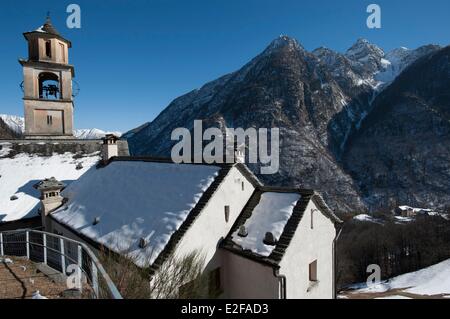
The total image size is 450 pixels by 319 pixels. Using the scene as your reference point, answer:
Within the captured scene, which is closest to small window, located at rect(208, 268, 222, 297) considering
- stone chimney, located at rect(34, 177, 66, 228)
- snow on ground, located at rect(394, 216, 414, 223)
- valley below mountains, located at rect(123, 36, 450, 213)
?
stone chimney, located at rect(34, 177, 66, 228)

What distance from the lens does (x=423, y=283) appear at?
43188mm

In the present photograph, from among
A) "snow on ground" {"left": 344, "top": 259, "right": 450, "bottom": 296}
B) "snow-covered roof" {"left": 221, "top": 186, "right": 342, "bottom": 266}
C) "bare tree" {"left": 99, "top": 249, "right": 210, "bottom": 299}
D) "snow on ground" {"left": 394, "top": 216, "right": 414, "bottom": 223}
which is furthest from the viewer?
"snow on ground" {"left": 394, "top": 216, "right": 414, "bottom": 223}

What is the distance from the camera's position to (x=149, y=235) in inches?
424

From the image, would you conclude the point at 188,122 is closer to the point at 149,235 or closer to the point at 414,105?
the point at 414,105

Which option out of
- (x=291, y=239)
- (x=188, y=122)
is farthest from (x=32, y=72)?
(x=188, y=122)

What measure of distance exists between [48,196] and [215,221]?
1173cm

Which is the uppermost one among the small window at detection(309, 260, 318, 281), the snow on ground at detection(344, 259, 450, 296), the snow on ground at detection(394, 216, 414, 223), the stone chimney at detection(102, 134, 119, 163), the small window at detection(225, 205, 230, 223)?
the stone chimney at detection(102, 134, 119, 163)

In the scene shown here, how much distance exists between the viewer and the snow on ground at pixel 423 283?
37.7 meters

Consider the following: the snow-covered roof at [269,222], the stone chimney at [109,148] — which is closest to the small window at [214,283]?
the snow-covered roof at [269,222]

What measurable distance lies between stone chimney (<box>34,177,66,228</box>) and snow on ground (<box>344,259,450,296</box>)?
45.0 m

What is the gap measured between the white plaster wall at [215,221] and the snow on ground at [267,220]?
2.50ft

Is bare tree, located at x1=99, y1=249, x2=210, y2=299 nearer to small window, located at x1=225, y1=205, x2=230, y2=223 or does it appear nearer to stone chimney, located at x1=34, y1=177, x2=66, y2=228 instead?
small window, located at x1=225, y1=205, x2=230, y2=223

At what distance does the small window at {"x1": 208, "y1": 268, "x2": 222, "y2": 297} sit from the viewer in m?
11.1
